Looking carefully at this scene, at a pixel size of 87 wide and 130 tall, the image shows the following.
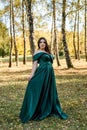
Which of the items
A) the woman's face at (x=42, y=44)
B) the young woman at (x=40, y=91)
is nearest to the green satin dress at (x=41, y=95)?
the young woman at (x=40, y=91)

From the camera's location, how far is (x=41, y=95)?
27.9ft

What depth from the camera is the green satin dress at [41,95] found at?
8.42 metres

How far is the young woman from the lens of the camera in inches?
332

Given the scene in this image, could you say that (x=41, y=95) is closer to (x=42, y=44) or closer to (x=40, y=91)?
(x=40, y=91)

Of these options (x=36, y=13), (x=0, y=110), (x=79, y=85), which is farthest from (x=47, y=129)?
(x=36, y=13)

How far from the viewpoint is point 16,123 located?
320 inches

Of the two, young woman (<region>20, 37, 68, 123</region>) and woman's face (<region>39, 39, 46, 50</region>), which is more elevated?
woman's face (<region>39, 39, 46, 50</region>)

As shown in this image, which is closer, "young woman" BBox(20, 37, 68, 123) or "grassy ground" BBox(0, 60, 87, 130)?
"grassy ground" BBox(0, 60, 87, 130)

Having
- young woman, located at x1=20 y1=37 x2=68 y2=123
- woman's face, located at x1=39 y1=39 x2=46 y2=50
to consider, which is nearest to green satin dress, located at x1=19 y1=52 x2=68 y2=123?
young woman, located at x1=20 y1=37 x2=68 y2=123

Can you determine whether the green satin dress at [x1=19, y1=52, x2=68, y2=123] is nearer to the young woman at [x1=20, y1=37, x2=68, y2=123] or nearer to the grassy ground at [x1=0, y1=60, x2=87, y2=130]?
the young woman at [x1=20, y1=37, x2=68, y2=123]

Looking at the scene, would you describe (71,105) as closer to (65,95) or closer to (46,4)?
(65,95)

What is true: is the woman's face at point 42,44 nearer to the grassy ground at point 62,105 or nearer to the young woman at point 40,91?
the young woman at point 40,91

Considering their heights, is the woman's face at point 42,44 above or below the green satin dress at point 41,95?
above

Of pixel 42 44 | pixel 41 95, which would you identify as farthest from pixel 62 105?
pixel 42 44
